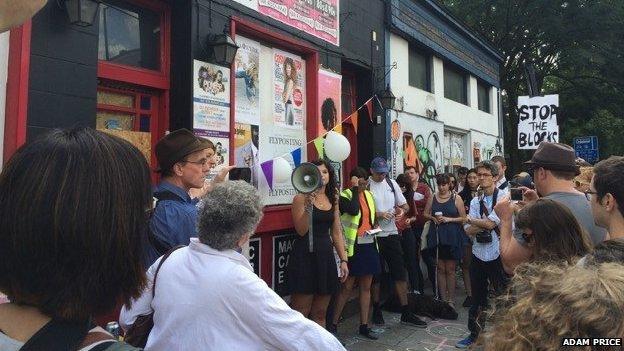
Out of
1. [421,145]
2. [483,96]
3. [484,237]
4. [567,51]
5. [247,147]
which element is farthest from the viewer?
[567,51]

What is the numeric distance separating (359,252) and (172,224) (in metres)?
3.40

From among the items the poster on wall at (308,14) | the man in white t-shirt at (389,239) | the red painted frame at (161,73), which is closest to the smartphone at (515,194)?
the man in white t-shirt at (389,239)

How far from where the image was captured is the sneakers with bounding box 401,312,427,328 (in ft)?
19.7

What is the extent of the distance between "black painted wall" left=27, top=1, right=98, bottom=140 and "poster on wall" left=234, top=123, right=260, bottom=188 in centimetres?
177

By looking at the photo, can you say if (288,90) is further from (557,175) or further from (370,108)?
(557,175)

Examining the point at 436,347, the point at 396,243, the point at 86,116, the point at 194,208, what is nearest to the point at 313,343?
the point at 194,208

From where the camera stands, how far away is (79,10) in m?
3.79

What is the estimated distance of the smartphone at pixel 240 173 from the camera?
518 cm

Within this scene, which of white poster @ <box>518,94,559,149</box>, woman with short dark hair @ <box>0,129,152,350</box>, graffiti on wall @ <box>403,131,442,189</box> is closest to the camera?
woman with short dark hair @ <box>0,129,152,350</box>

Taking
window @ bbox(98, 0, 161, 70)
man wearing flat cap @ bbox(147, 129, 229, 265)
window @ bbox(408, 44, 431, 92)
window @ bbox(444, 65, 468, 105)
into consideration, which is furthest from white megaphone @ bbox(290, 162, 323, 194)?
window @ bbox(444, 65, 468, 105)

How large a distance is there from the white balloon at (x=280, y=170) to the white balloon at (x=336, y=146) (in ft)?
2.63

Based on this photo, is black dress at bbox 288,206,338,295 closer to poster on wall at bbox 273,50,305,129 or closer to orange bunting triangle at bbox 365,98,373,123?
poster on wall at bbox 273,50,305,129

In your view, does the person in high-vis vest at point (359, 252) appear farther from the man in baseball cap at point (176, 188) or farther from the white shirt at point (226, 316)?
the white shirt at point (226, 316)

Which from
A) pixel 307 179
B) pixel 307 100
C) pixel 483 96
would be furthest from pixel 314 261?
pixel 483 96
